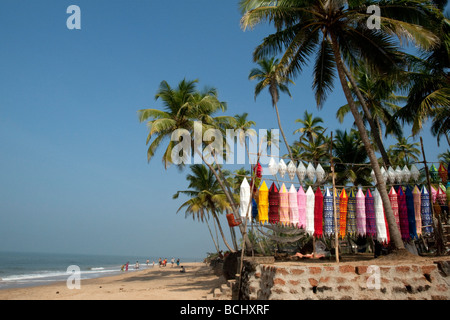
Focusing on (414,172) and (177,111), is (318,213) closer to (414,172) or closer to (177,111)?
(414,172)

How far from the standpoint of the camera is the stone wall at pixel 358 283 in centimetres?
644

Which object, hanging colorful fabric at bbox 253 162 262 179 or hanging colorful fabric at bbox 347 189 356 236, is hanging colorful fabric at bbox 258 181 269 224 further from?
hanging colorful fabric at bbox 347 189 356 236

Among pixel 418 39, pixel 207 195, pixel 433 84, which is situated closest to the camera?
pixel 418 39

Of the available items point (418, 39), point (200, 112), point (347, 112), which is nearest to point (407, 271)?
point (418, 39)

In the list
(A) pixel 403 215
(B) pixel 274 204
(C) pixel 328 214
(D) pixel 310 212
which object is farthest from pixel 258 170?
(A) pixel 403 215

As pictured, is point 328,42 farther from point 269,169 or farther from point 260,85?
point 260,85

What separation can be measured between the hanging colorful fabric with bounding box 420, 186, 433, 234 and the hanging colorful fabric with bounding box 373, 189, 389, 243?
4.34ft

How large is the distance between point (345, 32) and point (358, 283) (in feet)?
26.1

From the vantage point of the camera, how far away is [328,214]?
1023 cm

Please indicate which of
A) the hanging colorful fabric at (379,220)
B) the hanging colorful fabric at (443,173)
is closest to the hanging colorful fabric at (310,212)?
the hanging colorful fabric at (379,220)

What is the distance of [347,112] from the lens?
21.2 meters
